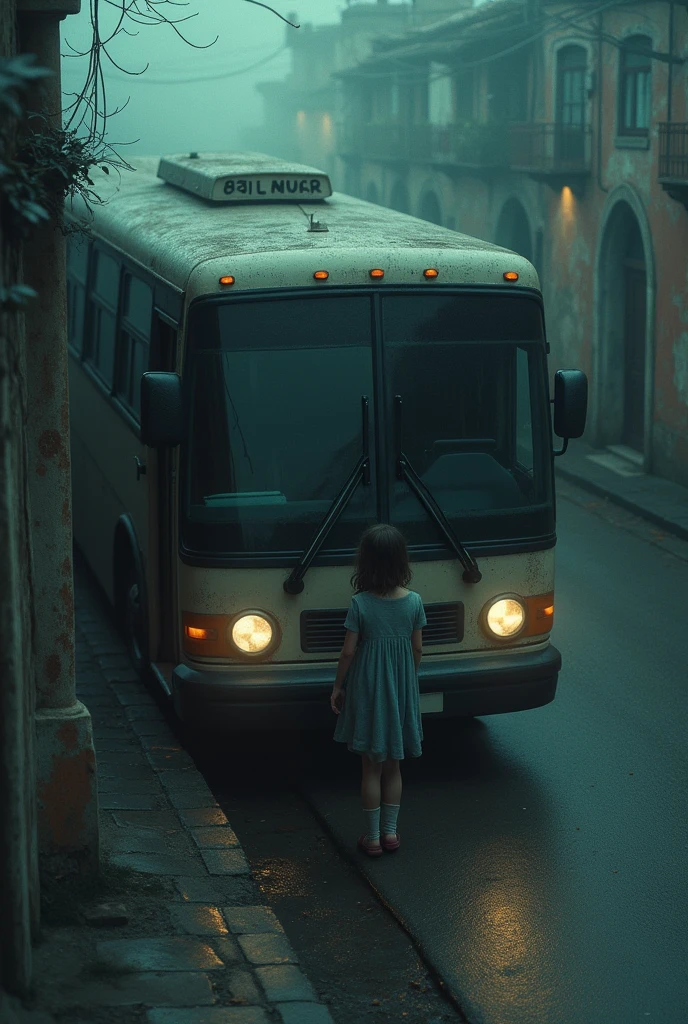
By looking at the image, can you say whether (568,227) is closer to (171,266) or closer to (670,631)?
(670,631)

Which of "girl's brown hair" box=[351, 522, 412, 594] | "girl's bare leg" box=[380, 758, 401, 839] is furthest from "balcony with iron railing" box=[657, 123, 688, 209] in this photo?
"girl's bare leg" box=[380, 758, 401, 839]

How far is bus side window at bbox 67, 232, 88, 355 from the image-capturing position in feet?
38.1

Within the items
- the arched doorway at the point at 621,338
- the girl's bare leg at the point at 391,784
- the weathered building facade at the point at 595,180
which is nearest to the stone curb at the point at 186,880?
the girl's bare leg at the point at 391,784

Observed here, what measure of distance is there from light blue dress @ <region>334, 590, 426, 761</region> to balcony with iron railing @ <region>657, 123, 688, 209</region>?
11304 mm

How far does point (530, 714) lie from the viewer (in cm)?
884

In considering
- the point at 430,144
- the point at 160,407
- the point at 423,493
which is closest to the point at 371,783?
the point at 423,493

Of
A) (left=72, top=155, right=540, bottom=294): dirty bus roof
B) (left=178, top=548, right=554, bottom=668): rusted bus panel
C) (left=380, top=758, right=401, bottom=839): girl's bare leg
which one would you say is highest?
(left=72, top=155, right=540, bottom=294): dirty bus roof

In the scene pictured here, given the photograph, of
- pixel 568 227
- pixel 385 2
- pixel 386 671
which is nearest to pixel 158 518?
pixel 386 671

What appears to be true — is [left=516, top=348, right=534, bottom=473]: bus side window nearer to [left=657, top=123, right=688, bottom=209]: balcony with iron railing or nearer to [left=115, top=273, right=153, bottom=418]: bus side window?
[left=115, top=273, right=153, bottom=418]: bus side window

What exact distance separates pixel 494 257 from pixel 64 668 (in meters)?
3.15

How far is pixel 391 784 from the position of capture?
21.8 feet

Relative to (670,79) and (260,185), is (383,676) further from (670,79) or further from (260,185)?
(670,79)

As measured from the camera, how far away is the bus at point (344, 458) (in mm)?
Answer: 7039

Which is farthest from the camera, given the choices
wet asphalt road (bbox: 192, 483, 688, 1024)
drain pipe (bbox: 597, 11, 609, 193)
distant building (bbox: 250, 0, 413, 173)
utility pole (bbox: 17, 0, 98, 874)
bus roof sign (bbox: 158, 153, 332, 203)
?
distant building (bbox: 250, 0, 413, 173)
